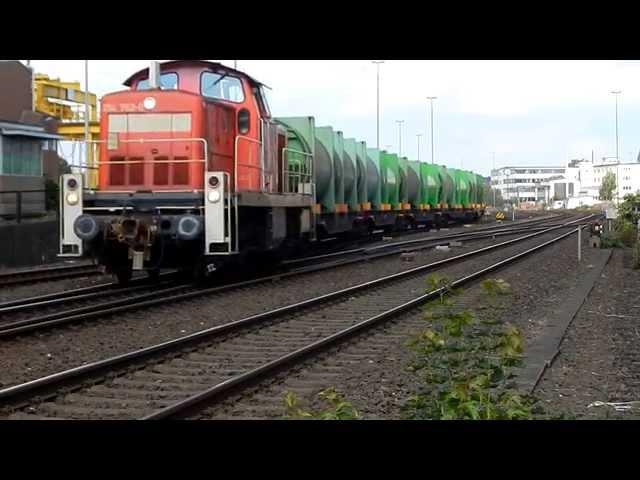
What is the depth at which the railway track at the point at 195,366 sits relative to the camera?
21.0 ft

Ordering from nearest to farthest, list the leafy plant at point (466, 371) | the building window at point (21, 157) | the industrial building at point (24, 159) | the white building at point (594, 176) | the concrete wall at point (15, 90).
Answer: the leafy plant at point (466, 371) → the industrial building at point (24, 159) → the building window at point (21, 157) → the concrete wall at point (15, 90) → the white building at point (594, 176)

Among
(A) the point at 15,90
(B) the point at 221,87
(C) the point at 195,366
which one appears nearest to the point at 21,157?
(A) the point at 15,90

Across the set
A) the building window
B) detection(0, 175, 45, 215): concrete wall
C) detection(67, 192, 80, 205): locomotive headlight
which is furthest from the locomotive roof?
the building window

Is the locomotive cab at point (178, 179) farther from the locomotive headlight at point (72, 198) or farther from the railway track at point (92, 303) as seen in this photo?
the railway track at point (92, 303)

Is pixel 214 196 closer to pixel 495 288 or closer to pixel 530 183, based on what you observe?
pixel 495 288

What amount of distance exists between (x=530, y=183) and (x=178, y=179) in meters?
143

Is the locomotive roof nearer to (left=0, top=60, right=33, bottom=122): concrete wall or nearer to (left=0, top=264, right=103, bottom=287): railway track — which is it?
(left=0, top=264, right=103, bottom=287): railway track

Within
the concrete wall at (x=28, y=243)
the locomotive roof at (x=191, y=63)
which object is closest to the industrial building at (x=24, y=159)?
the concrete wall at (x=28, y=243)

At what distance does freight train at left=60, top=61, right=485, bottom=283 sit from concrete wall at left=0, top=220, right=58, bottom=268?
285 inches

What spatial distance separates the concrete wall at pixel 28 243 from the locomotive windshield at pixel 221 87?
9100 mm

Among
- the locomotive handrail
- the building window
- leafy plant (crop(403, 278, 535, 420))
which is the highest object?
the building window

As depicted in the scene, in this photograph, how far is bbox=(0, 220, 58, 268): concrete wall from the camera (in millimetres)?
21438
